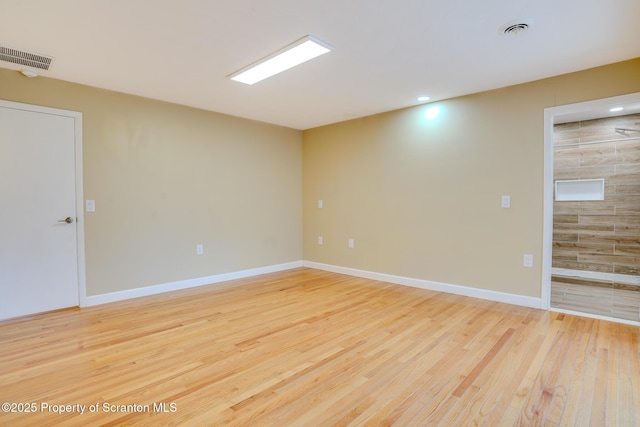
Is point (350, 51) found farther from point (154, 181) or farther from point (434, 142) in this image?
point (154, 181)

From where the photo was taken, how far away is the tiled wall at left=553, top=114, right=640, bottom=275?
4.15 meters

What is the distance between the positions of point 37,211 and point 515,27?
4401 mm

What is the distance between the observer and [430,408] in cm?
171

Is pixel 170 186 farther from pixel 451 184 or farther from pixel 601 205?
pixel 601 205

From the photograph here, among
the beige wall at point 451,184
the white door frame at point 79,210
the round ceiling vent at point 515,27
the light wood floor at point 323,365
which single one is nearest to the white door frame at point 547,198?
the beige wall at point 451,184

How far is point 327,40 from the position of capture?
2.39 meters

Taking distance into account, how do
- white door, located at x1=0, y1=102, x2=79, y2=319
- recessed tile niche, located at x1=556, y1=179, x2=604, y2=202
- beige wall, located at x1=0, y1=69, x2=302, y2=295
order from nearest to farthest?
white door, located at x1=0, y1=102, x2=79, y2=319 → beige wall, located at x1=0, y1=69, x2=302, y2=295 → recessed tile niche, located at x1=556, y1=179, x2=604, y2=202

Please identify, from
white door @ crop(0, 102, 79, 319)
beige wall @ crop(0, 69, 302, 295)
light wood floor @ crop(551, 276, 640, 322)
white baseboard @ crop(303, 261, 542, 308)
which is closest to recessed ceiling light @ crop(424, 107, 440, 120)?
white baseboard @ crop(303, 261, 542, 308)

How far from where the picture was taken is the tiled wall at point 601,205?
415 centimetres

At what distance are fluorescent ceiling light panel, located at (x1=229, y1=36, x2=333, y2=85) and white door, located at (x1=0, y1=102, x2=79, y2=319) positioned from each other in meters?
1.88

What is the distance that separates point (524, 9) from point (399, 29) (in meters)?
0.77

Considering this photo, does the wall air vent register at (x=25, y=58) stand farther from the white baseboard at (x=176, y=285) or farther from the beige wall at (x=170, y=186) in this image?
the white baseboard at (x=176, y=285)

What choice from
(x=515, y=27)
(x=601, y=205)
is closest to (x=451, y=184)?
(x=515, y=27)

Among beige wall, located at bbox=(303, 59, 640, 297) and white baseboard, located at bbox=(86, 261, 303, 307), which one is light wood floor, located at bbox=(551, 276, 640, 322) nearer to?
beige wall, located at bbox=(303, 59, 640, 297)
